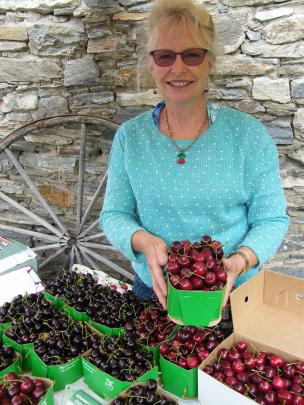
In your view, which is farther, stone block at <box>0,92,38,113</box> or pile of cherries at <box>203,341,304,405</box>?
stone block at <box>0,92,38,113</box>

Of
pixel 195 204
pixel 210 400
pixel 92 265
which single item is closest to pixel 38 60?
pixel 92 265

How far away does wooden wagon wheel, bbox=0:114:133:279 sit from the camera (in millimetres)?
2338

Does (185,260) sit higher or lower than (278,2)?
lower

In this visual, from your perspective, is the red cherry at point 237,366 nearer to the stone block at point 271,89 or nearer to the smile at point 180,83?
the smile at point 180,83

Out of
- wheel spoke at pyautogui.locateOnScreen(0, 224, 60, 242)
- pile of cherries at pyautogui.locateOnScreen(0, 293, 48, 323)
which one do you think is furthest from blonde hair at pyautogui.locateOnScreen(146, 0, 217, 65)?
wheel spoke at pyautogui.locateOnScreen(0, 224, 60, 242)

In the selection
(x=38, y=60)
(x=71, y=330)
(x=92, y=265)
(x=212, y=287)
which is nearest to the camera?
(x=212, y=287)

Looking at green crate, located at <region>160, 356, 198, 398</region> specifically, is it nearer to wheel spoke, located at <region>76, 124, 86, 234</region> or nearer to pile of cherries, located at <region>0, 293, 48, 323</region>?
pile of cherries, located at <region>0, 293, 48, 323</region>

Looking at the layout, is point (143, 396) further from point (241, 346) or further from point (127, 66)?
point (127, 66)

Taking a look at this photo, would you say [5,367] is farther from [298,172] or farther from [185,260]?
[298,172]

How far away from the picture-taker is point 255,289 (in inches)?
49.8

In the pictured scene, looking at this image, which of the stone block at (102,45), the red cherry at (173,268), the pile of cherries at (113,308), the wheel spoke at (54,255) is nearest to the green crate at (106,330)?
the pile of cherries at (113,308)

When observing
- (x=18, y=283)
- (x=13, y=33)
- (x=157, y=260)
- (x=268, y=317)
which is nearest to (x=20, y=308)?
(x=18, y=283)

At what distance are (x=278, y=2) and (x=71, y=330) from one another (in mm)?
1597

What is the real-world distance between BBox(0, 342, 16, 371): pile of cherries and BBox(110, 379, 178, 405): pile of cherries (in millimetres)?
386
